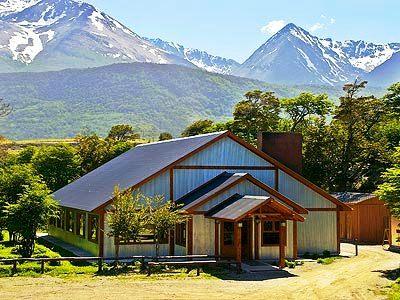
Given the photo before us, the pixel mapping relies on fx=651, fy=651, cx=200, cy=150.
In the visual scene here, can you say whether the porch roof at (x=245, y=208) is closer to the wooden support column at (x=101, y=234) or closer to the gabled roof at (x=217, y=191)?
the gabled roof at (x=217, y=191)

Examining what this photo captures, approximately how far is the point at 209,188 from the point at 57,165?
35.2m

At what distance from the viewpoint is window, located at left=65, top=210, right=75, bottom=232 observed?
36.7m

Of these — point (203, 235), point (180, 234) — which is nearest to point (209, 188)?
point (180, 234)

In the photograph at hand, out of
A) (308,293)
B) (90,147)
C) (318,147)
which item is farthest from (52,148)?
(308,293)

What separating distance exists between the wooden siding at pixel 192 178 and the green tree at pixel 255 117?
3288 centimetres

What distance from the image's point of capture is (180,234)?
30531 mm

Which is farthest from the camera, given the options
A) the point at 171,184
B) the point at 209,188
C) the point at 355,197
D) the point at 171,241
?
the point at 355,197

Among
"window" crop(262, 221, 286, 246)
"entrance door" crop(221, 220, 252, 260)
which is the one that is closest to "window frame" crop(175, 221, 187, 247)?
"entrance door" crop(221, 220, 252, 260)

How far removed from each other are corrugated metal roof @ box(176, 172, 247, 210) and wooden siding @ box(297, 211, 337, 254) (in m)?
4.64

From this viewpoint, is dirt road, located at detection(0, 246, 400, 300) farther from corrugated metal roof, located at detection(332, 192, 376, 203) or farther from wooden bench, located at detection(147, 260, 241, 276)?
corrugated metal roof, located at detection(332, 192, 376, 203)

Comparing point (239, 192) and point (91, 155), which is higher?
point (91, 155)

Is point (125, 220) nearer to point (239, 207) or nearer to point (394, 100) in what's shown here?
point (239, 207)

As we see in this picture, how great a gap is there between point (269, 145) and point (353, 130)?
64.3ft

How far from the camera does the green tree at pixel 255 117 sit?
222ft
